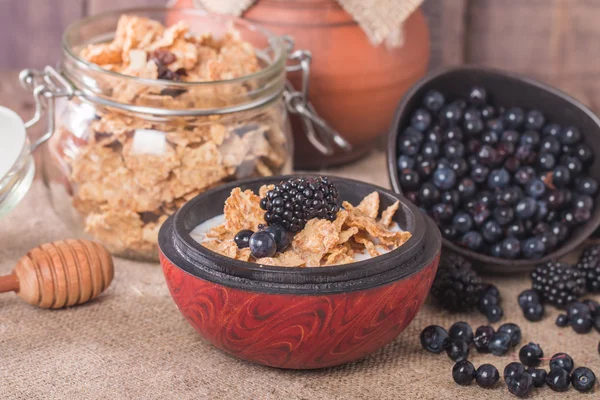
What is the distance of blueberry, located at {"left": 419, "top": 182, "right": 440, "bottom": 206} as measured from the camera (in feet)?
4.47

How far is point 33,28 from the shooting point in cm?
227

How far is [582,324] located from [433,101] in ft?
1.56

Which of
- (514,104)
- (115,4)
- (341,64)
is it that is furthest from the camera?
(115,4)

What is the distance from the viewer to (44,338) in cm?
115

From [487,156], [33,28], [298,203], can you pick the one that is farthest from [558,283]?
[33,28]

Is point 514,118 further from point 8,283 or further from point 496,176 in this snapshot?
point 8,283

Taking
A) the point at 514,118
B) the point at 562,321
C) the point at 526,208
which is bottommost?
the point at 562,321

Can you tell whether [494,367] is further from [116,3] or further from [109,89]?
[116,3]

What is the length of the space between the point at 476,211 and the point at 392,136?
7.7 inches

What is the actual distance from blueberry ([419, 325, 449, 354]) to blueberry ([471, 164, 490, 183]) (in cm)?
34

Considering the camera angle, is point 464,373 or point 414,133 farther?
point 414,133

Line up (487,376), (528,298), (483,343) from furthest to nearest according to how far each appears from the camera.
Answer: (528,298)
(483,343)
(487,376)

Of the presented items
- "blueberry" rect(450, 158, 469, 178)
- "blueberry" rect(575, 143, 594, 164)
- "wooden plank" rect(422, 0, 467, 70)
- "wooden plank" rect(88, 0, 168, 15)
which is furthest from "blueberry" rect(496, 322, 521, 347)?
"wooden plank" rect(88, 0, 168, 15)

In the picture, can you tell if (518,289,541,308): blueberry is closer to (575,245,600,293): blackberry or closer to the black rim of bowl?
(575,245,600,293): blackberry
